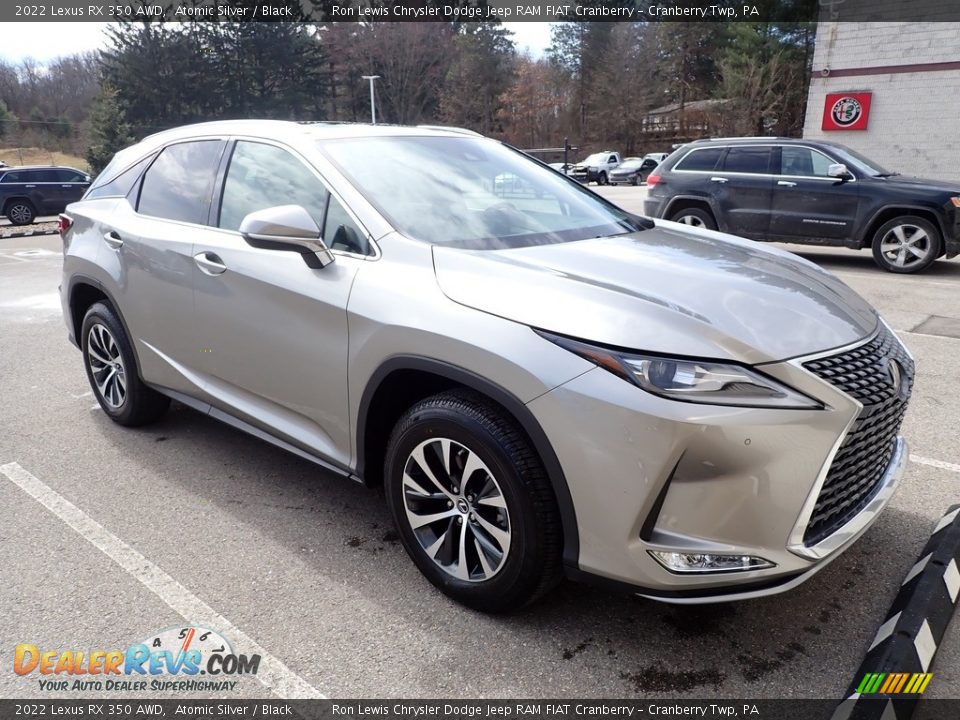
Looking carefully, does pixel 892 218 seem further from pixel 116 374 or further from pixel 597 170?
pixel 597 170

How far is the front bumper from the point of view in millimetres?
1985

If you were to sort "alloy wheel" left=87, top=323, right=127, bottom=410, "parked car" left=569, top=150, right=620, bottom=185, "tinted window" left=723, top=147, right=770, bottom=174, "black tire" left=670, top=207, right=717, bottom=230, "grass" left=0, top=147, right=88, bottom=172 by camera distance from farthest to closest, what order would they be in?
"grass" left=0, top=147, right=88, bottom=172 → "parked car" left=569, top=150, right=620, bottom=185 → "black tire" left=670, top=207, right=717, bottom=230 → "tinted window" left=723, top=147, right=770, bottom=174 → "alloy wheel" left=87, top=323, right=127, bottom=410

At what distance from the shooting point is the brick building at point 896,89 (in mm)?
17859

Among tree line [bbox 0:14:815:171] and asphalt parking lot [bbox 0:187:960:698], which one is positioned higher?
tree line [bbox 0:14:815:171]

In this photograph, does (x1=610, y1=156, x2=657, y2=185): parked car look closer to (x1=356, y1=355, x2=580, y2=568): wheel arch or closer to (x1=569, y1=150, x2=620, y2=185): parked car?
(x1=569, y1=150, x2=620, y2=185): parked car

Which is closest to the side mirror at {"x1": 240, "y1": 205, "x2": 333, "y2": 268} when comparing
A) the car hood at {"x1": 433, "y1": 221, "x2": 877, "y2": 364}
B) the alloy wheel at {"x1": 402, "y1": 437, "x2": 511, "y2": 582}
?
the car hood at {"x1": 433, "y1": 221, "x2": 877, "y2": 364}

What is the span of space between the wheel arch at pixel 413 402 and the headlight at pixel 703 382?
316mm

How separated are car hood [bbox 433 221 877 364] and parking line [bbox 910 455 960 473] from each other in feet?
4.71

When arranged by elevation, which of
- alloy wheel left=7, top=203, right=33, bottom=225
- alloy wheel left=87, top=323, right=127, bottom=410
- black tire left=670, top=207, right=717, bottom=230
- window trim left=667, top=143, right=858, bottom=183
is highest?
window trim left=667, top=143, right=858, bottom=183

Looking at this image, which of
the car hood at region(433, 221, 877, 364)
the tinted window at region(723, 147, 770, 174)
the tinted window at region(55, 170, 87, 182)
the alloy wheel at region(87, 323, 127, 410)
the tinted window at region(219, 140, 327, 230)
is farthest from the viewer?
the tinted window at region(55, 170, 87, 182)

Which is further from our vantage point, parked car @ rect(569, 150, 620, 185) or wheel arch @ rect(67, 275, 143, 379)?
parked car @ rect(569, 150, 620, 185)

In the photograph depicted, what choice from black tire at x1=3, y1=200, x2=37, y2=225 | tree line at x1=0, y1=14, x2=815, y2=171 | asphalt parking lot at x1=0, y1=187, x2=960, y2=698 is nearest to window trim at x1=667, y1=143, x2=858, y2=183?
asphalt parking lot at x1=0, y1=187, x2=960, y2=698

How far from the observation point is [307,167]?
304 centimetres

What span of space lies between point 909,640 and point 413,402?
5.93 ft
